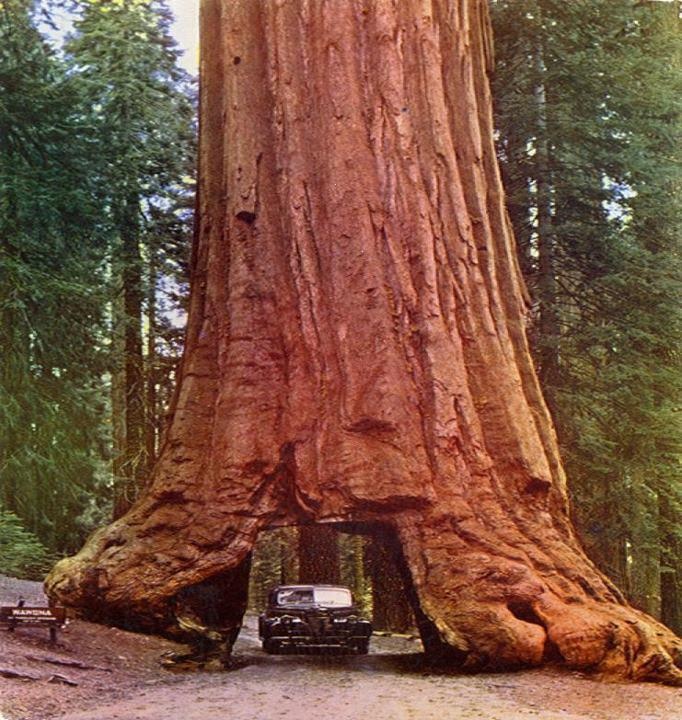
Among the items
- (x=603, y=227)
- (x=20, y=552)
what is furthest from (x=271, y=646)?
(x=603, y=227)

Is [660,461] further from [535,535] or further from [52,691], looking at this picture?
[52,691]

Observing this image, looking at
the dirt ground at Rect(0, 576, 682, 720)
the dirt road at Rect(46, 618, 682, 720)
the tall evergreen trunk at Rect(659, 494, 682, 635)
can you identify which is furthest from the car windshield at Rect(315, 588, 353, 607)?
the tall evergreen trunk at Rect(659, 494, 682, 635)

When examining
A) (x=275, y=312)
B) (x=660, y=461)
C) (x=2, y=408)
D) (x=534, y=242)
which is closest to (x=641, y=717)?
(x=275, y=312)

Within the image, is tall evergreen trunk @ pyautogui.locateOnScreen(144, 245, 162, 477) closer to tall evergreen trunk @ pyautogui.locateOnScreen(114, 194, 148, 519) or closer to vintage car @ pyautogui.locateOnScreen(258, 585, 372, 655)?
tall evergreen trunk @ pyautogui.locateOnScreen(114, 194, 148, 519)

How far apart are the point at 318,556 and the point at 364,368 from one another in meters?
5.34

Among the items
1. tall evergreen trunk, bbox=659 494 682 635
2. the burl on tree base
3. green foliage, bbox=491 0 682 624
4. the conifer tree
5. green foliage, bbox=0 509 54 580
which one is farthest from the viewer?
the conifer tree

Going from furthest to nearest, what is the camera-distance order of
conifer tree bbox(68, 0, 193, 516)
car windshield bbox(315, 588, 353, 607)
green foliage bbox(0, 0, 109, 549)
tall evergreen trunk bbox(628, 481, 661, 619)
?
1. conifer tree bbox(68, 0, 193, 516)
2. tall evergreen trunk bbox(628, 481, 661, 619)
3. green foliage bbox(0, 0, 109, 549)
4. car windshield bbox(315, 588, 353, 607)

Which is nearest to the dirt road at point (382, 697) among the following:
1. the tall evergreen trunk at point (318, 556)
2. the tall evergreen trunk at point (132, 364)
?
the tall evergreen trunk at point (318, 556)

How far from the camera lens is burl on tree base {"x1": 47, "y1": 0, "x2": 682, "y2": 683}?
7.66 m

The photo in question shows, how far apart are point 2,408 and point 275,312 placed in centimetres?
462

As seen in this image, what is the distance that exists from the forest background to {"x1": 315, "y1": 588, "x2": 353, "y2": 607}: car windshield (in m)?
3.11

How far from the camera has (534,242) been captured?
1486 cm

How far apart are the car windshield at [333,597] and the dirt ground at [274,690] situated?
0.77m

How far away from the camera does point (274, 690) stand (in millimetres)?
6266
